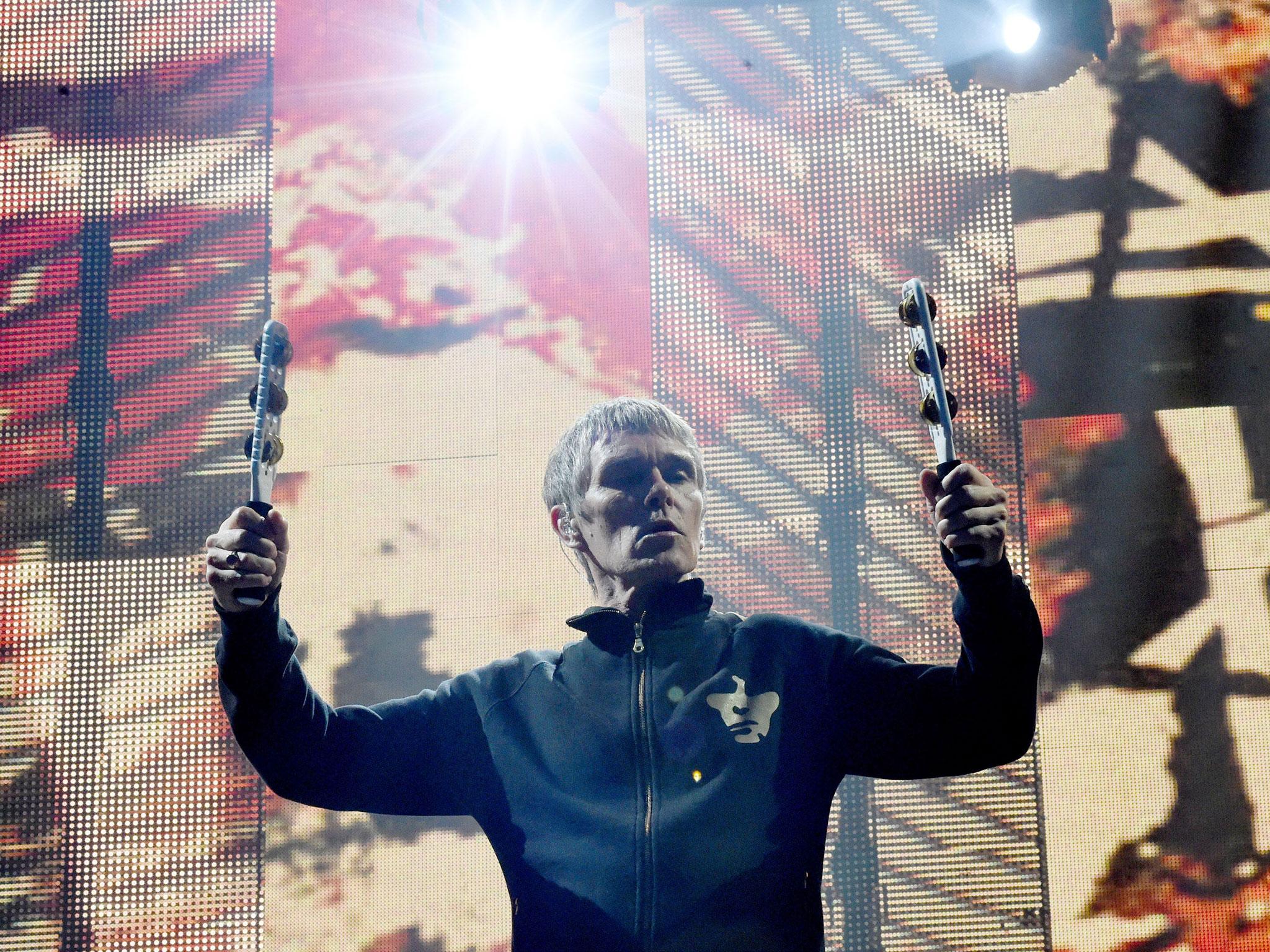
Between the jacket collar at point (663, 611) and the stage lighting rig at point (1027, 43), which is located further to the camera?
the stage lighting rig at point (1027, 43)

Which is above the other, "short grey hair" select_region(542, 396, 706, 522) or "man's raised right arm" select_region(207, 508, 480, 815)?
→ "short grey hair" select_region(542, 396, 706, 522)

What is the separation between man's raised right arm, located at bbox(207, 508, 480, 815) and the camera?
1.30 meters

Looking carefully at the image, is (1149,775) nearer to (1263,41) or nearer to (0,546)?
(1263,41)

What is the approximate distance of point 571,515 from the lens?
170 cm

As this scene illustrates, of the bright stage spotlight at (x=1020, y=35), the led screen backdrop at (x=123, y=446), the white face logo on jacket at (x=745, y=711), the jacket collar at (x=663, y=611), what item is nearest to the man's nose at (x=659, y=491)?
the jacket collar at (x=663, y=611)

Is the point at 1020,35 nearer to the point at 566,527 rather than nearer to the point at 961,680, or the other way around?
the point at 566,527

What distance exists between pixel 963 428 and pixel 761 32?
1.09 metres

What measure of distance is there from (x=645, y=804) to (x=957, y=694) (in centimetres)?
42

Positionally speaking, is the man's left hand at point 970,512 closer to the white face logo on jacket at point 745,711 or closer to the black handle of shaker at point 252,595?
the white face logo on jacket at point 745,711

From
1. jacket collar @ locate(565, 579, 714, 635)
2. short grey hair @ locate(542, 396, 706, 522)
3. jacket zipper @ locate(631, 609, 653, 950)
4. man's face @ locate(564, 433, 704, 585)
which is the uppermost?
short grey hair @ locate(542, 396, 706, 522)

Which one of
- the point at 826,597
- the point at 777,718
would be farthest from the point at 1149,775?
the point at 777,718

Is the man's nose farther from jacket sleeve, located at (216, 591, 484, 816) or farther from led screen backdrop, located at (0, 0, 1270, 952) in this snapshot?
led screen backdrop, located at (0, 0, 1270, 952)

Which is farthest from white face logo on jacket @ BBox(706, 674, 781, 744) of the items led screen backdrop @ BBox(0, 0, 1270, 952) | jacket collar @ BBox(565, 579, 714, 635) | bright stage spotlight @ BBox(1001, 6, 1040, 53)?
bright stage spotlight @ BBox(1001, 6, 1040, 53)

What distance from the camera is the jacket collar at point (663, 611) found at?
1.51 metres
